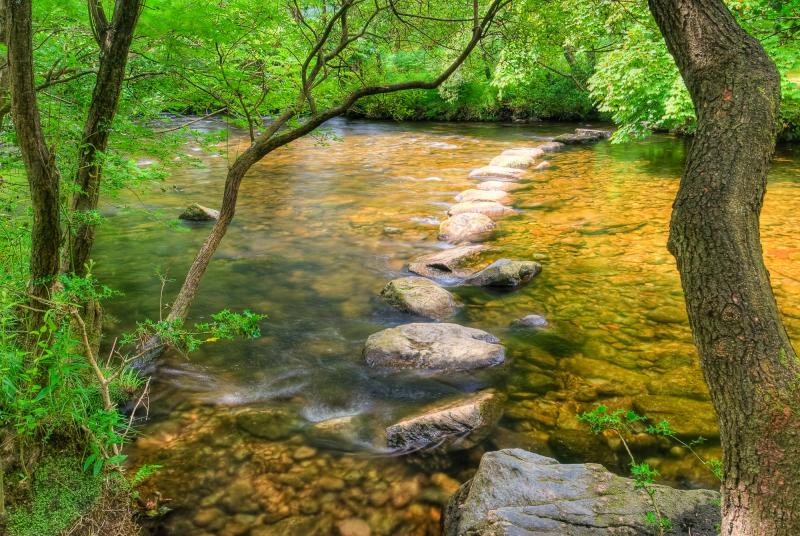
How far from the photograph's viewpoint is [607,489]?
9.22 feet

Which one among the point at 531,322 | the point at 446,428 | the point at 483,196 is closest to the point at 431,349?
the point at 446,428

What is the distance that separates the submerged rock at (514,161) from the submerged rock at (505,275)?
778 cm

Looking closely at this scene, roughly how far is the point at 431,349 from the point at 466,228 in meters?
4.41

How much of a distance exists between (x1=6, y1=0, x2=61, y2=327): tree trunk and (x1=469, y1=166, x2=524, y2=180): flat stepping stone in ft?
37.4

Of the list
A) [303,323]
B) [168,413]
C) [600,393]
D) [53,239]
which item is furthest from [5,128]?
[600,393]

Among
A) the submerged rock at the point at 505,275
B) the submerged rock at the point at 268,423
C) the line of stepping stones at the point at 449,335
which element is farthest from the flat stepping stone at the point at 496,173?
the submerged rock at the point at 268,423

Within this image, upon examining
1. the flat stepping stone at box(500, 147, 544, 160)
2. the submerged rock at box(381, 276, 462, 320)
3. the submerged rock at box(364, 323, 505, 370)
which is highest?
the flat stepping stone at box(500, 147, 544, 160)

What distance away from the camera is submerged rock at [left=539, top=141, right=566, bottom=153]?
16834 mm

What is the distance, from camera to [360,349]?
5.45 metres

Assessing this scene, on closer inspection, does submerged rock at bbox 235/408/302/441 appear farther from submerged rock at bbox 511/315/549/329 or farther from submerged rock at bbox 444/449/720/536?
submerged rock at bbox 511/315/549/329

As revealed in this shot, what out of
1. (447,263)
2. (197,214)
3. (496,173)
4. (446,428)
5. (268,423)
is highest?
(496,173)

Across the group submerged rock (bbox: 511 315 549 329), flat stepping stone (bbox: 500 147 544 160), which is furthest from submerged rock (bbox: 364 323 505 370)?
flat stepping stone (bbox: 500 147 544 160)

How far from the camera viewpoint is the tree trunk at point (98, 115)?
331cm

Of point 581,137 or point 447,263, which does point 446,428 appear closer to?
point 447,263
